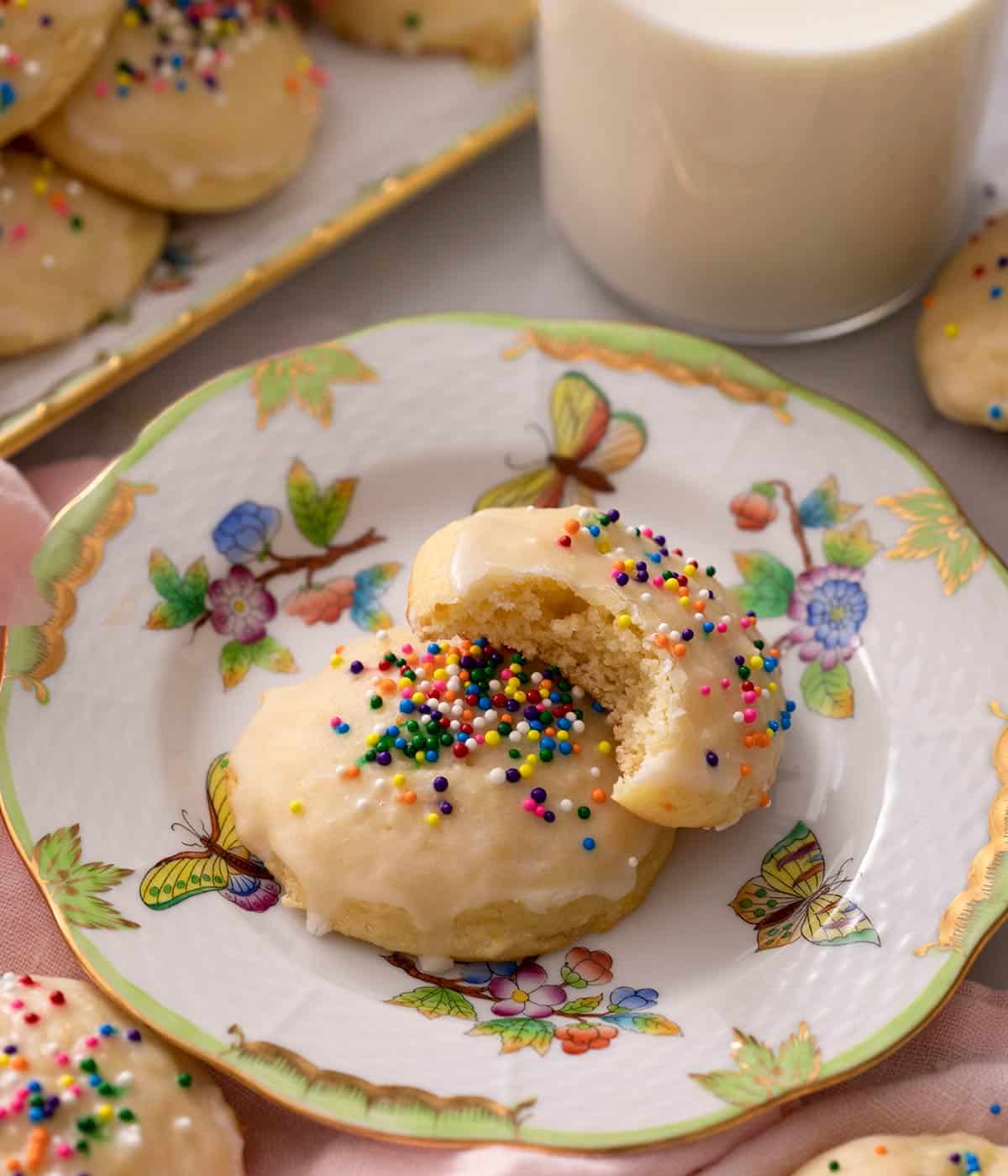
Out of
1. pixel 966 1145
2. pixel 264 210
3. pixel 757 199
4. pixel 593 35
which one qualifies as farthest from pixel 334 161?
pixel 966 1145

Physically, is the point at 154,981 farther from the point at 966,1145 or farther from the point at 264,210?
the point at 264,210

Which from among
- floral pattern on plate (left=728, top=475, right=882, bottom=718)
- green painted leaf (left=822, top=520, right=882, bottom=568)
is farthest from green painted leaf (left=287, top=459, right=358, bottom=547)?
green painted leaf (left=822, top=520, right=882, bottom=568)

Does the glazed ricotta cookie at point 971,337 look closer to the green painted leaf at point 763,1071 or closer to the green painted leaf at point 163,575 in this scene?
the green painted leaf at point 763,1071

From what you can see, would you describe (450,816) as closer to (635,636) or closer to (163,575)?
(635,636)

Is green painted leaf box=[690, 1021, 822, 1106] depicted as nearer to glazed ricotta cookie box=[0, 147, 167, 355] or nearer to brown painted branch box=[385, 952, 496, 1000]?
brown painted branch box=[385, 952, 496, 1000]

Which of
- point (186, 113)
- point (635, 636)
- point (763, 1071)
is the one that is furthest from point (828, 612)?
point (186, 113)

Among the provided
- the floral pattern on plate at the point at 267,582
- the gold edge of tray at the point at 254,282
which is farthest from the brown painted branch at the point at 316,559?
the gold edge of tray at the point at 254,282
